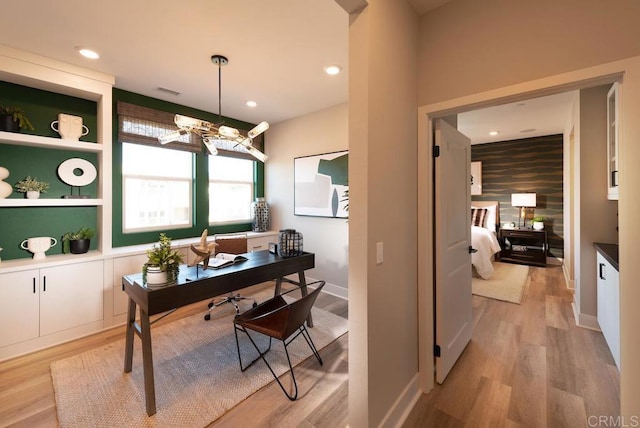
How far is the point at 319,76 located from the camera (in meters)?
3.03

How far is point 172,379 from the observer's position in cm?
210

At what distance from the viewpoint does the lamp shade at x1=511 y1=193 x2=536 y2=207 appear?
5.64 metres

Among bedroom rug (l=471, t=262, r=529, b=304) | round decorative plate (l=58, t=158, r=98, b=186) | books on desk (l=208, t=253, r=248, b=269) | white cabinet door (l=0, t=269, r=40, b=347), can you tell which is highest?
round decorative plate (l=58, t=158, r=98, b=186)

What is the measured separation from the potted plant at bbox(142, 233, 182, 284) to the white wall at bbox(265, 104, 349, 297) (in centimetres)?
219

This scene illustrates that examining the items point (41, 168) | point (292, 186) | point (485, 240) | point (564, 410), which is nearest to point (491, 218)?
point (485, 240)

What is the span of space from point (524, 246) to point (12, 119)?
8.33 meters

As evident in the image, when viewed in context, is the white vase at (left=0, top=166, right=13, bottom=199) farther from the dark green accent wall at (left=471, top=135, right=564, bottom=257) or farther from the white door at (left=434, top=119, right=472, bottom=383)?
the dark green accent wall at (left=471, top=135, right=564, bottom=257)

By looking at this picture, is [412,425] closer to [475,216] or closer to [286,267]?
[286,267]

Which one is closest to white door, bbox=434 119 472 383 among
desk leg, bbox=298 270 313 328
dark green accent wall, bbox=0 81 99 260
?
desk leg, bbox=298 270 313 328

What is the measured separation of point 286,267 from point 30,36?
2986mm

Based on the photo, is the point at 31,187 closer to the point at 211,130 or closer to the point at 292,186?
the point at 211,130

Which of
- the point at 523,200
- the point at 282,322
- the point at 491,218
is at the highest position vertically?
the point at 523,200

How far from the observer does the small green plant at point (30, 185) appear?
275 centimetres

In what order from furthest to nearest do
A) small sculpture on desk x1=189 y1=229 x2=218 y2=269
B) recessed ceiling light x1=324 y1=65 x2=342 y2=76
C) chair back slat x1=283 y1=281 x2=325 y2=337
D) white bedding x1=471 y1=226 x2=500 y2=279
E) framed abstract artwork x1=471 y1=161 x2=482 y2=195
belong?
framed abstract artwork x1=471 y1=161 x2=482 y2=195, white bedding x1=471 y1=226 x2=500 y2=279, recessed ceiling light x1=324 y1=65 x2=342 y2=76, small sculpture on desk x1=189 y1=229 x2=218 y2=269, chair back slat x1=283 y1=281 x2=325 y2=337
